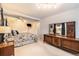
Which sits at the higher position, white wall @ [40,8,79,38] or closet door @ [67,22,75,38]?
white wall @ [40,8,79,38]

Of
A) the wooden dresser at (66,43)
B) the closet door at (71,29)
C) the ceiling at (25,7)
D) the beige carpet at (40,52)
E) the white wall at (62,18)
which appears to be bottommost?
the beige carpet at (40,52)

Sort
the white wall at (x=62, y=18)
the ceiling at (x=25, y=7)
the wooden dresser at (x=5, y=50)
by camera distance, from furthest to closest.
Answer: the white wall at (x=62, y=18)
the ceiling at (x=25, y=7)
the wooden dresser at (x=5, y=50)

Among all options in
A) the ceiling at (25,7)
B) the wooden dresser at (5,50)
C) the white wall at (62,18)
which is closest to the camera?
the wooden dresser at (5,50)

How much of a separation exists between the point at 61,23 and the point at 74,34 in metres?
1.24

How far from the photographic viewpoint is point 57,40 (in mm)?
4922

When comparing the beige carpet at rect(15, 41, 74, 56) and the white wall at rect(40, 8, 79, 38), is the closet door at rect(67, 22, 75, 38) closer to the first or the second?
the white wall at rect(40, 8, 79, 38)

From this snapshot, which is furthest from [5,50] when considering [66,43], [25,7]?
[66,43]

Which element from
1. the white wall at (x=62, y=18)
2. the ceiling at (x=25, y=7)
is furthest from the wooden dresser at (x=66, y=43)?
the ceiling at (x=25, y=7)

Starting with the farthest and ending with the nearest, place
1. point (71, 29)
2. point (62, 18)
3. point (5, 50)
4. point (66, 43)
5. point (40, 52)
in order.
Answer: point (62, 18) → point (71, 29) → point (66, 43) → point (40, 52) → point (5, 50)

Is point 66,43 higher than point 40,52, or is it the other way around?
point 66,43

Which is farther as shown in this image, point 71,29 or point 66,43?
point 71,29

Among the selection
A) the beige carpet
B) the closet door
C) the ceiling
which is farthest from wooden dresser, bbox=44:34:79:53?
the ceiling

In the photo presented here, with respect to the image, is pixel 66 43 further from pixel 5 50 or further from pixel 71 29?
pixel 5 50

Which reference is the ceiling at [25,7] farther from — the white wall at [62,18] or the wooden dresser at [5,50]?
the wooden dresser at [5,50]
